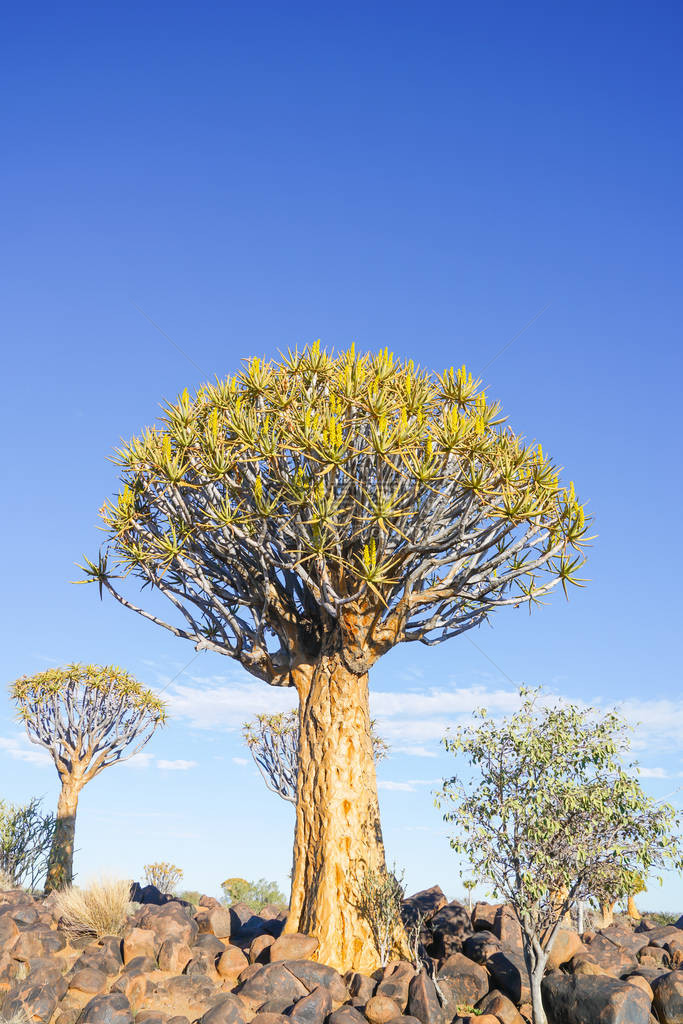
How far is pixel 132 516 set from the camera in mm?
12680

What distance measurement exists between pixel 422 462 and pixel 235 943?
832 centimetres

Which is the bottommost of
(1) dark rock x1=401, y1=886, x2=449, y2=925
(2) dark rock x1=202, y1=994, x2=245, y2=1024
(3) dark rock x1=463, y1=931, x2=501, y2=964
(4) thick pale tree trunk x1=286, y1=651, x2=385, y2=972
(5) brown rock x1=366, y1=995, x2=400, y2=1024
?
(5) brown rock x1=366, y1=995, x2=400, y2=1024

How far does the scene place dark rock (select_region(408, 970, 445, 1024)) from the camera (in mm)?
9320

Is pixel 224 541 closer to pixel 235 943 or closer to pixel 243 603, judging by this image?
pixel 243 603

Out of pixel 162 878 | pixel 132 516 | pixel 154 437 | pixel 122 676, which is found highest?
pixel 154 437

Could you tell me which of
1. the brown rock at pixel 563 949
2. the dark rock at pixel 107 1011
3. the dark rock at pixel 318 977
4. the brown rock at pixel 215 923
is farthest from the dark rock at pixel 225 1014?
the brown rock at pixel 563 949

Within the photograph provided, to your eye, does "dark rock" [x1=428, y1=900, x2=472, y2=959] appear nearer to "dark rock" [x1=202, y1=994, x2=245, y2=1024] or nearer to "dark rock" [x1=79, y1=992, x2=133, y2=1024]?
"dark rock" [x1=202, y1=994, x2=245, y2=1024]

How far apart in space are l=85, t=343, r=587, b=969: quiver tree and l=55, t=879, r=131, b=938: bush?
3119 mm

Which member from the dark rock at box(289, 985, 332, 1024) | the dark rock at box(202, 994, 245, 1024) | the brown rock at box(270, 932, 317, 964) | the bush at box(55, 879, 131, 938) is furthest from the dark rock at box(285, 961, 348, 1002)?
the bush at box(55, 879, 131, 938)

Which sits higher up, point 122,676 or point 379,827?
point 122,676

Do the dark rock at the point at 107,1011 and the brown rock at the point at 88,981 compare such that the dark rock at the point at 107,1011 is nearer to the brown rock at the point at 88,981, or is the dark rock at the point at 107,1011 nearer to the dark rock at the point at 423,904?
the brown rock at the point at 88,981

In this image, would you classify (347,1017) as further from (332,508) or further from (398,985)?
(332,508)

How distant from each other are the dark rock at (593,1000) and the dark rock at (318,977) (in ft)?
8.35

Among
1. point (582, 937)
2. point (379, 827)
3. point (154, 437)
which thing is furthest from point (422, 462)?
point (582, 937)
